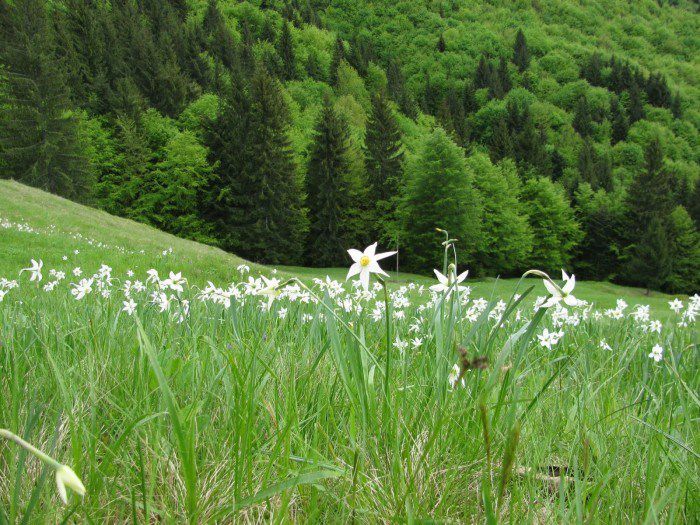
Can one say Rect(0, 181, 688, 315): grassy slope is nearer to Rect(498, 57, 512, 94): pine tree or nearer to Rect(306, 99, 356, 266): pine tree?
Rect(306, 99, 356, 266): pine tree

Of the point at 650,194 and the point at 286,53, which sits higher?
the point at 286,53

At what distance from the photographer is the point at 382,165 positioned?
164ft

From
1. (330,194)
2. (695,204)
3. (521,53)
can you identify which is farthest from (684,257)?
(521,53)

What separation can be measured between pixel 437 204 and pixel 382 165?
11398 mm

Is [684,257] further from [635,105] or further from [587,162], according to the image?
[635,105]

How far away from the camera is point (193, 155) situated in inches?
1836

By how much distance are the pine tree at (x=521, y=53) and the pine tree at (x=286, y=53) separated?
54.8 meters

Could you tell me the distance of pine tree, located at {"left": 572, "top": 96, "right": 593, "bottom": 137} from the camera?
94.9 meters

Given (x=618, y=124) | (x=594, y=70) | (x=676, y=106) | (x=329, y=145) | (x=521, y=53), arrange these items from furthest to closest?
(x=521, y=53) → (x=594, y=70) → (x=676, y=106) → (x=618, y=124) → (x=329, y=145)

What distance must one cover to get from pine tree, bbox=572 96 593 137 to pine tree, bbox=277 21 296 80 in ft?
194

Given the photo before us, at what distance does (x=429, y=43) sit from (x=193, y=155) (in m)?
93.2

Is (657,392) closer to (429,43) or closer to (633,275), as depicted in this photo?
(633,275)

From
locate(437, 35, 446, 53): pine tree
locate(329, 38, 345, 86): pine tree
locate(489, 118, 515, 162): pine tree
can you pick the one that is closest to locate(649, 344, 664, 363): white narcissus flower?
locate(489, 118, 515, 162): pine tree

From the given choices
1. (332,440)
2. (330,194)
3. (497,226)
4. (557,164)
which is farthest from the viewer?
(557,164)
